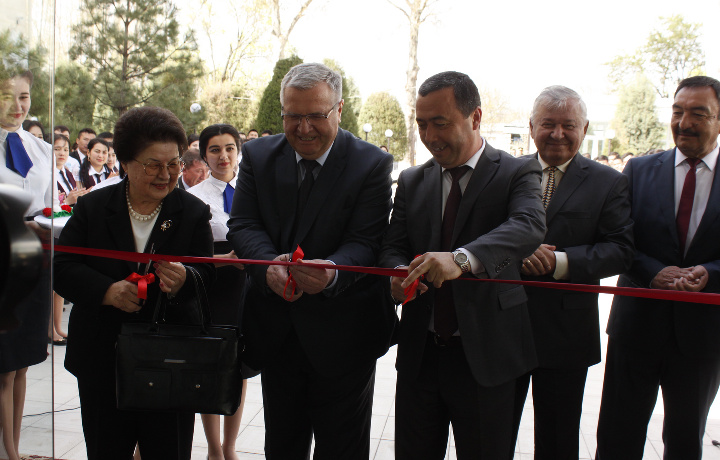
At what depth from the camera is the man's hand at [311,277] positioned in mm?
2195

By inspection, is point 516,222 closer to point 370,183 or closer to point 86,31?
point 370,183

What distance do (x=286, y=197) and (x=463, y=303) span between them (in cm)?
88

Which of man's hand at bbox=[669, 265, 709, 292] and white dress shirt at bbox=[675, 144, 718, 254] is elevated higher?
white dress shirt at bbox=[675, 144, 718, 254]

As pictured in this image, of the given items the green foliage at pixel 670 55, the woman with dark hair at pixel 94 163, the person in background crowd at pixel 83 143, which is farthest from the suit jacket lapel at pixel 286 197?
the green foliage at pixel 670 55

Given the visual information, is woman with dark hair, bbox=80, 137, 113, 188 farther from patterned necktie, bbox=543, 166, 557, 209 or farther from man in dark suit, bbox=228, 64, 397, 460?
patterned necktie, bbox=543, 166, 557, 209

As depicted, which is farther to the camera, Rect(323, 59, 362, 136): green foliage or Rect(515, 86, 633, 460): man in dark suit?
Rect(323, 59, 362, 136): green foliage

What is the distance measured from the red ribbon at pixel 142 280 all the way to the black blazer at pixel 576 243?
5.61 ft

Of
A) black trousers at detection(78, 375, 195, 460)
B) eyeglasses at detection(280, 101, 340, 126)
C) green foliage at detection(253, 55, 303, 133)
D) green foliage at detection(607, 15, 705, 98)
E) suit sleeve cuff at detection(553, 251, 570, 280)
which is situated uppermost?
green foliage at detection(607, 15, 705, 98)

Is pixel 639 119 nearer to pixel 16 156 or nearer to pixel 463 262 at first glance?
pixel 463 262

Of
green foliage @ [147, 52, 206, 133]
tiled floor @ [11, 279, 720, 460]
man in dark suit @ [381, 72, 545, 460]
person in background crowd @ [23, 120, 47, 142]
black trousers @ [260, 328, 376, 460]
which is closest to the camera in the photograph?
person in background crowd @ [23, 120, 47, 142]

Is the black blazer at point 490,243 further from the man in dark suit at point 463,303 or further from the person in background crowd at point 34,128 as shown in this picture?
the person in background crowd at point 34,128

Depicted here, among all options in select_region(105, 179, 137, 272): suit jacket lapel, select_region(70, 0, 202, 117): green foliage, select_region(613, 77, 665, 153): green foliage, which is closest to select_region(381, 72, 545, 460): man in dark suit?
select_region(105, 179, 137, 272): suit jacket lapel

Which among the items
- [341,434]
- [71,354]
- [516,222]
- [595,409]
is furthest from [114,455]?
[595,409]

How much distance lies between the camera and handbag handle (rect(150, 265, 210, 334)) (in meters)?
2.22
